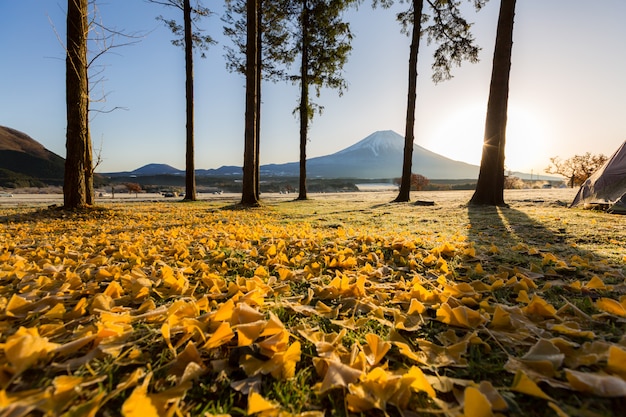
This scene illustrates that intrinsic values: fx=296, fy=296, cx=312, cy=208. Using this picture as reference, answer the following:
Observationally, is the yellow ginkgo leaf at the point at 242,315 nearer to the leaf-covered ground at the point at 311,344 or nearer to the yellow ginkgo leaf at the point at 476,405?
the leaf-covered ground at the point at 311,344

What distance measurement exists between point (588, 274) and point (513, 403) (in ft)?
5.55

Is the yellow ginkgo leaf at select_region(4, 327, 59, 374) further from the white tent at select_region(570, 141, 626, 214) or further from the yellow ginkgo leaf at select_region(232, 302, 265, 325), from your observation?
the white tent at select_region(570, 141, 626, 214)

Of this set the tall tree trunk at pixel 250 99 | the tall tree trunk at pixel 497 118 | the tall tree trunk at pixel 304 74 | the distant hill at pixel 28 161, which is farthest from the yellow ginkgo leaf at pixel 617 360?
the distant hill at pixel 28 161

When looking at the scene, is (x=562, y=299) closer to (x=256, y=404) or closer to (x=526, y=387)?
(x=526, y=387)

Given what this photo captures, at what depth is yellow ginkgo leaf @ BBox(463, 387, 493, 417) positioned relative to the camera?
24.5 inches

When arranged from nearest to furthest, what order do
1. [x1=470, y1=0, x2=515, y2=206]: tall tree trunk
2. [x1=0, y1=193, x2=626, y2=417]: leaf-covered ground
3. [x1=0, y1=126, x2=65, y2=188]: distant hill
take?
[x1=0, y1=193, x2=626, y2=417]: leaf-covered ground → [x1=470, y1=0, x2=515, y2=206]: tall tree trunk → [x1=0, y1=126, x2=65, y2=188]: distant hill

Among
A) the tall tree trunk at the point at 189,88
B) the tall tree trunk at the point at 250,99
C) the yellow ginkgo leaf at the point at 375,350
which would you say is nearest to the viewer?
the yellow ginkgo leaf at the point at 375,350

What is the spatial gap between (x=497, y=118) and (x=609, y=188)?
279cm

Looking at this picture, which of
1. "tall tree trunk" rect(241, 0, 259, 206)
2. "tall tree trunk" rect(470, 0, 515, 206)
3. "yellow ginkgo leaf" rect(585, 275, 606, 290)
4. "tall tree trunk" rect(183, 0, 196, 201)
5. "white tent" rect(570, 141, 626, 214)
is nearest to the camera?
"yellow ginkgo leaf" rect(585, 275, 606, 290)

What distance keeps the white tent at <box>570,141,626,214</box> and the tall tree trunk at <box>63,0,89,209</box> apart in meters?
9.67

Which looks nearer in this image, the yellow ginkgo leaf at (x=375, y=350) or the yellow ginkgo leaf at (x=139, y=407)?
the yellow ginkgo leaf at (x=139, y=407)

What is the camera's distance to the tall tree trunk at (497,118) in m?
7.23

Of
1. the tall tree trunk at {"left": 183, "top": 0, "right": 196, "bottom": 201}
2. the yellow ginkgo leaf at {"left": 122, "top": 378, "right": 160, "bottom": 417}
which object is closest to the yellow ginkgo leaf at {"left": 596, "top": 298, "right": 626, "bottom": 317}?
the yellow ginkgo leaf at {"left": 122, "top": 378, "right": 160, "bottom": 417}

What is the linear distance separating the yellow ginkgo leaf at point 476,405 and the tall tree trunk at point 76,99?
6944mm
